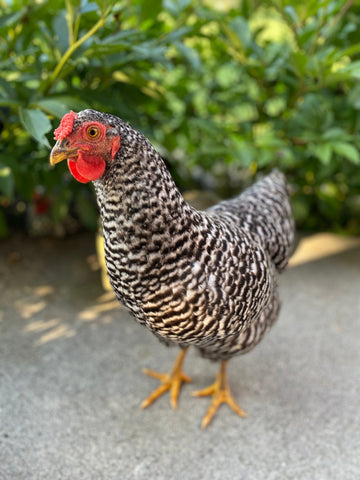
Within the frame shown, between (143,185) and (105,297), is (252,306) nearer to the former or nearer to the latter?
(143,185)

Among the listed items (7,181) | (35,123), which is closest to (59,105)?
(35,123)

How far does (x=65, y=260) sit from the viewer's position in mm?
3613

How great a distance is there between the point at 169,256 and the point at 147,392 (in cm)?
118

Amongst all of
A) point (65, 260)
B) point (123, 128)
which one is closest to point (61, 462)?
point (123, 128)

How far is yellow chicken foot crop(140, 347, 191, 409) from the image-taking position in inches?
95.9

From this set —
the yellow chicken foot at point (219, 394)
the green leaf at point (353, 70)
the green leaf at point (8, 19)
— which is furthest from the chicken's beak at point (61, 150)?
the green leaf at point (353, 70)

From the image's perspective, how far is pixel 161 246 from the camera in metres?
1.59

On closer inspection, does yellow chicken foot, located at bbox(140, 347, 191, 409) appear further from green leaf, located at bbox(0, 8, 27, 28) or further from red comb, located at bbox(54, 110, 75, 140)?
green leaf, located at bbox(0, 8, 27, 28)

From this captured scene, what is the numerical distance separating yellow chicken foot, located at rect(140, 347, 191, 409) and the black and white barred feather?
0.61m

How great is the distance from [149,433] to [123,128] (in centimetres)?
149

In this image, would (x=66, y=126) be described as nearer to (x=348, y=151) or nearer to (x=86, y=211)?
(x=348, y=151)

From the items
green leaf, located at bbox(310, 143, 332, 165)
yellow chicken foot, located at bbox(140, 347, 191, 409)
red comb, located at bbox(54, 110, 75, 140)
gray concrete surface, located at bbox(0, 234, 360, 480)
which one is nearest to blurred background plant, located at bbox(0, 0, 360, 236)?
green leaf, located at bbox(310, 143, 332, 165)

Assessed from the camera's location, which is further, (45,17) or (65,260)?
(65,260)

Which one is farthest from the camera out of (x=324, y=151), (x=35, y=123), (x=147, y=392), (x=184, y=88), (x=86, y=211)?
(x=184, y=88)
